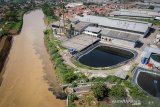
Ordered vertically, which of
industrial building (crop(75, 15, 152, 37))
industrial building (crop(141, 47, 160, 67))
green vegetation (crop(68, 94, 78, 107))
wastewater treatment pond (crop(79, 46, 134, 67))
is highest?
industrial building (crop(75, 15, 152, 37))

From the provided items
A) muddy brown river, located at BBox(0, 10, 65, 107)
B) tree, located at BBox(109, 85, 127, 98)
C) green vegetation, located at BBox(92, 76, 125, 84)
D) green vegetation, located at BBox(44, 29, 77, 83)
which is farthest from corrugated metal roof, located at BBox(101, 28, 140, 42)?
tree, located at BBox(109, 85, 127, 98)

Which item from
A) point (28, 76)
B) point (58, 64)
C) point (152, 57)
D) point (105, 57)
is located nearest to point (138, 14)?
point (105, 57)

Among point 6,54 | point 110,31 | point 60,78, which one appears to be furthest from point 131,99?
point 6,54

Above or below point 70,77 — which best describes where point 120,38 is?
above

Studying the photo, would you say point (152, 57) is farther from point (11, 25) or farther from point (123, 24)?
point (11, 25)

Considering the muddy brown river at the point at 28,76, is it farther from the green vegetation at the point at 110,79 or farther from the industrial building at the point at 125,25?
the industrial building at the point at 125,25

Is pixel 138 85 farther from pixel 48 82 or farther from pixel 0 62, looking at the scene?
pixel 0 62

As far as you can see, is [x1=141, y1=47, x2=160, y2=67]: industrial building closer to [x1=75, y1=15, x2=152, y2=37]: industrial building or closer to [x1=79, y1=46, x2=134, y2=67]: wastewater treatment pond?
[x1=79, y1=46, x2=134, y2=67]: wastewater treatment pond
